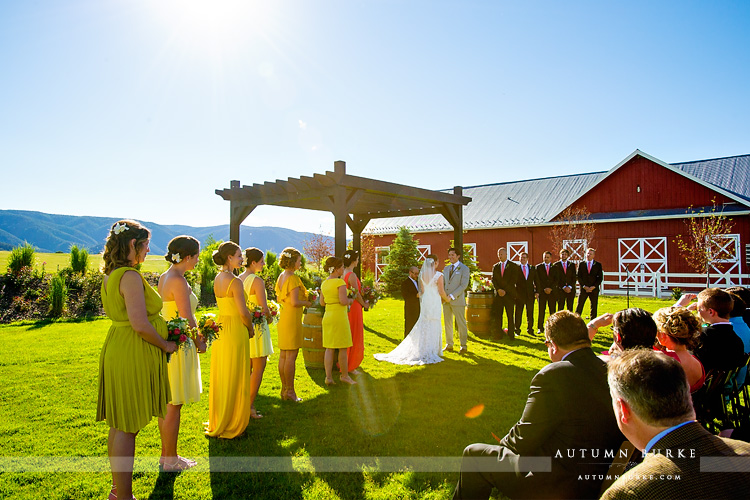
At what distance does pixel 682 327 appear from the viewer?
10.3 ft

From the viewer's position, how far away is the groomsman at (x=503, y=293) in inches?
396

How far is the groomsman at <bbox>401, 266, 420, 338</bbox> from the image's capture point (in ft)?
29.5

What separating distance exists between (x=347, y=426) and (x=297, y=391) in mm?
1558

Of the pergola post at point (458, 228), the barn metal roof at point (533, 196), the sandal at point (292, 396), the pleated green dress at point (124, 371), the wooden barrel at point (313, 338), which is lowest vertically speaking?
the sandal at point (292, 396)

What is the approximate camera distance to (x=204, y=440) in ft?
15.1

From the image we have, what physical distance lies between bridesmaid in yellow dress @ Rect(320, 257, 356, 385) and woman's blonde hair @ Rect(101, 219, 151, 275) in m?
3.18

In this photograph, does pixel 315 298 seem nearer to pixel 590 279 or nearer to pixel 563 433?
pixel 563 433

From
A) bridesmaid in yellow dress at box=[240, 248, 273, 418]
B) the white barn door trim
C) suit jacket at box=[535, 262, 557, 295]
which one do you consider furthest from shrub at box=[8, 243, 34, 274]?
the white barn door trim

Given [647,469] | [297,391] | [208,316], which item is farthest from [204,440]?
[647,469]

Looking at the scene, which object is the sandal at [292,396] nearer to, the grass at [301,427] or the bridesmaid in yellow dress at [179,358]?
the grass at [301,427]

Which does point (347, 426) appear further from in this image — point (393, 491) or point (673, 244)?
point (673, 244)

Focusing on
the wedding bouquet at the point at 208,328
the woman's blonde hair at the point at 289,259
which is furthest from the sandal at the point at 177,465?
the woman's blonde hair at the point at 289,259

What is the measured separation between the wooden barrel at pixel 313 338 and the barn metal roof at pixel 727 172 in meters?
20.8

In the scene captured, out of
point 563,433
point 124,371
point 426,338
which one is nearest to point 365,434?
point 124,371
